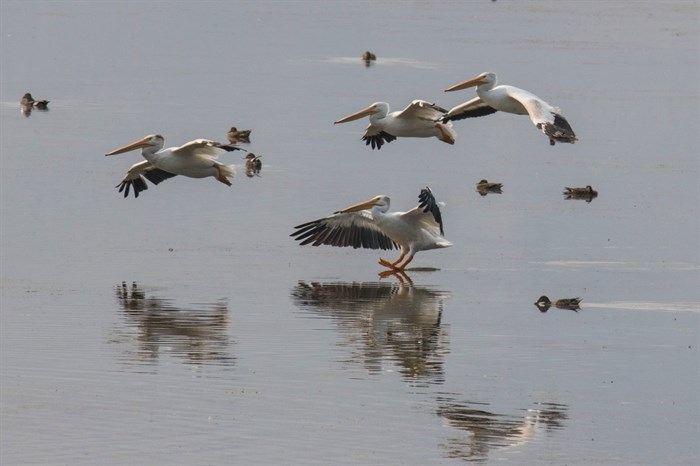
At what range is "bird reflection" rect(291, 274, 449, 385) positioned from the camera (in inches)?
527

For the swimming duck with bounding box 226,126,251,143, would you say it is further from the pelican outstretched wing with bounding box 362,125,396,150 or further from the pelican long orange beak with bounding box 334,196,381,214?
the pelican long orange beak with bounding box 334,196,381,214

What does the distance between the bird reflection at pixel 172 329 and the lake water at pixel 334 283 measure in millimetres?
40

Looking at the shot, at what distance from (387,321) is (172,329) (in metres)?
2.06

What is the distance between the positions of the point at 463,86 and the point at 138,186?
4.35 m

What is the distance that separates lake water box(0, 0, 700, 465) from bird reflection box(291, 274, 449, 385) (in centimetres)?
4

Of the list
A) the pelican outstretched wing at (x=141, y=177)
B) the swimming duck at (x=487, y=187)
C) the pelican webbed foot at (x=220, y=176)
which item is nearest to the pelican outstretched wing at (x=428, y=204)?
the pelican webbed foot at (x=220, y=176)

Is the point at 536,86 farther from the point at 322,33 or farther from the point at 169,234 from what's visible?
the point at 169,234

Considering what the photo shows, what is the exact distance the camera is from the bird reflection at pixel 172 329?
13250mm

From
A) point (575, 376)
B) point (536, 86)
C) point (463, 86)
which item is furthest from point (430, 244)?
point (536, 86)

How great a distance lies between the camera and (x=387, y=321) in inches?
590

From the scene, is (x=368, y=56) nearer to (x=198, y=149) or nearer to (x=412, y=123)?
(x=412, y=123)

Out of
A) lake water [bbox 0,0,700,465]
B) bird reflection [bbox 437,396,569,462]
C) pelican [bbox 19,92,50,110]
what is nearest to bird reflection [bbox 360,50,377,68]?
lake water [bbox 0,0,700,465]

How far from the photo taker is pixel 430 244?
17781 mm

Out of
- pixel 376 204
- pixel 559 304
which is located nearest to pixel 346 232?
pixel 376 204
